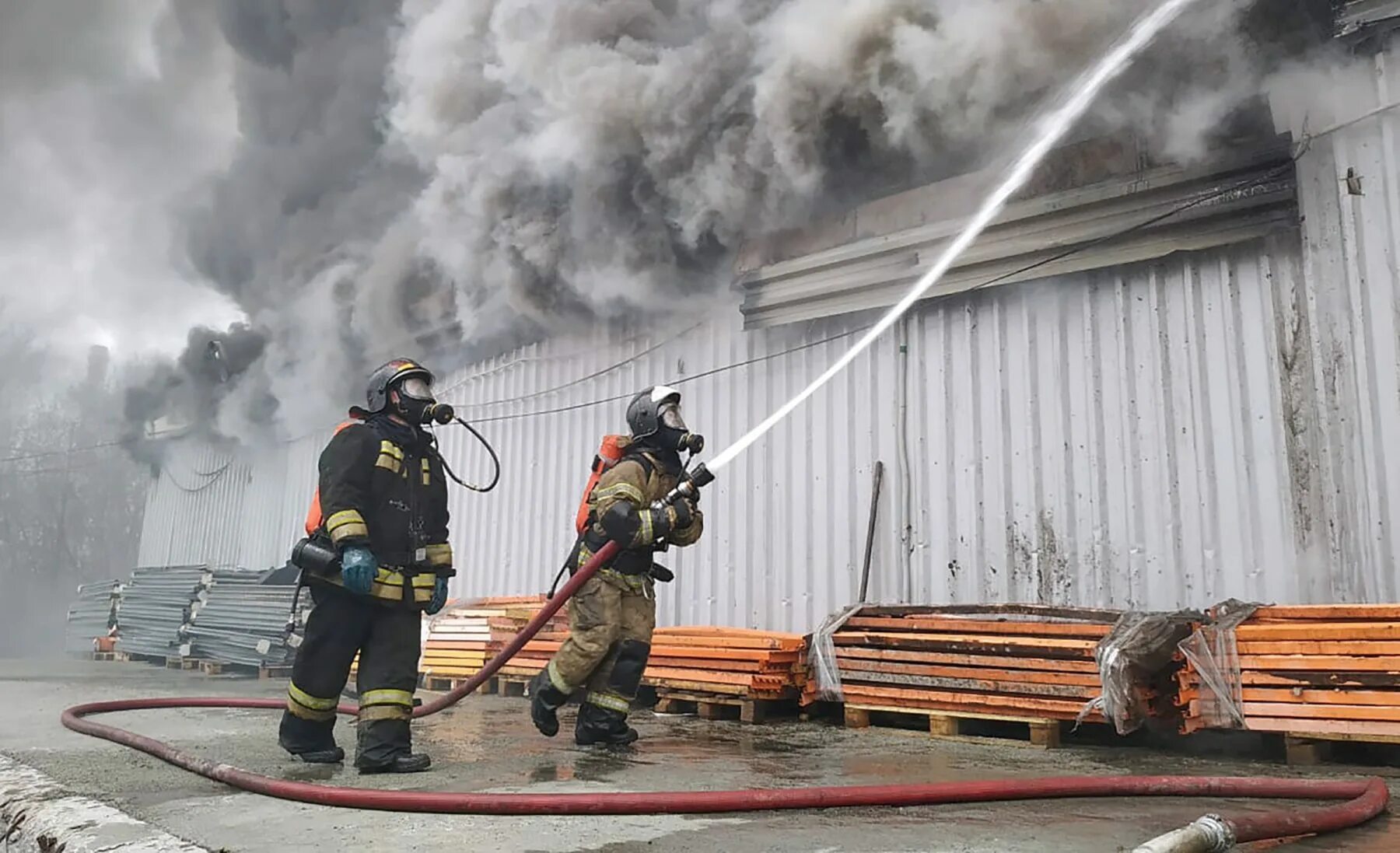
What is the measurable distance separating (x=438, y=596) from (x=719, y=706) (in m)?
2.56

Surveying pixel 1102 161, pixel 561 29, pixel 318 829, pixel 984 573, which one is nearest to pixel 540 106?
pixel 561 29

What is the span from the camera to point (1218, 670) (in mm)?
4215

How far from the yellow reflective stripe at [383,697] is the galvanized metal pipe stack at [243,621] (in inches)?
263

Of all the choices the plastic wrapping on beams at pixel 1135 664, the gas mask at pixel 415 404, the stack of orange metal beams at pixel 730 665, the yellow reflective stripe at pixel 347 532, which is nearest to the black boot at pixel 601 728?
the stack of orange metal beams at pixel 730 665

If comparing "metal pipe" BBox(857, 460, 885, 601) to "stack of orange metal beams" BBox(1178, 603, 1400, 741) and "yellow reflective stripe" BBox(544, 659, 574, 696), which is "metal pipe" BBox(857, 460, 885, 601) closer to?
"stack of orange metal beams" BBox(1178, 603, 1400, 741)

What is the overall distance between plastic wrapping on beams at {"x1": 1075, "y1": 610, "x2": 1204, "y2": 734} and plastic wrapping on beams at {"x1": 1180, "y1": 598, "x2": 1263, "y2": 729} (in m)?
0.10

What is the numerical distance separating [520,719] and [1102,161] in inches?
202

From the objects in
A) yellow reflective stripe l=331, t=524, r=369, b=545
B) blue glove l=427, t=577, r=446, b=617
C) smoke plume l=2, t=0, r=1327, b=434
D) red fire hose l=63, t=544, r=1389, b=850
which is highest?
smoke plume l=2, t=0, r=1327, b=434

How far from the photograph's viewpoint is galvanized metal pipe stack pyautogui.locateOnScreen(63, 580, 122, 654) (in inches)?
552

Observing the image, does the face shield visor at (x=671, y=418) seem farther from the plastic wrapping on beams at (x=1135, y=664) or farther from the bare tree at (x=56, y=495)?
the bare tree at (x=56, y=495)

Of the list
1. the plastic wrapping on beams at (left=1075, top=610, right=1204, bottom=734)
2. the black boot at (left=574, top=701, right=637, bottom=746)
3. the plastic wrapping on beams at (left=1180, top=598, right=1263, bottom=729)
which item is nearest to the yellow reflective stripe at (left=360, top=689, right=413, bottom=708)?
the black boot at (left=574, top=701, right=637, bottom=746)

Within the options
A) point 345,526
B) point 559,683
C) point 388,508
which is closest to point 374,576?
point 345,526

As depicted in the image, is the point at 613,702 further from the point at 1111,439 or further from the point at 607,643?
the point at 1111,439

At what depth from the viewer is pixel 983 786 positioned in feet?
9.51
